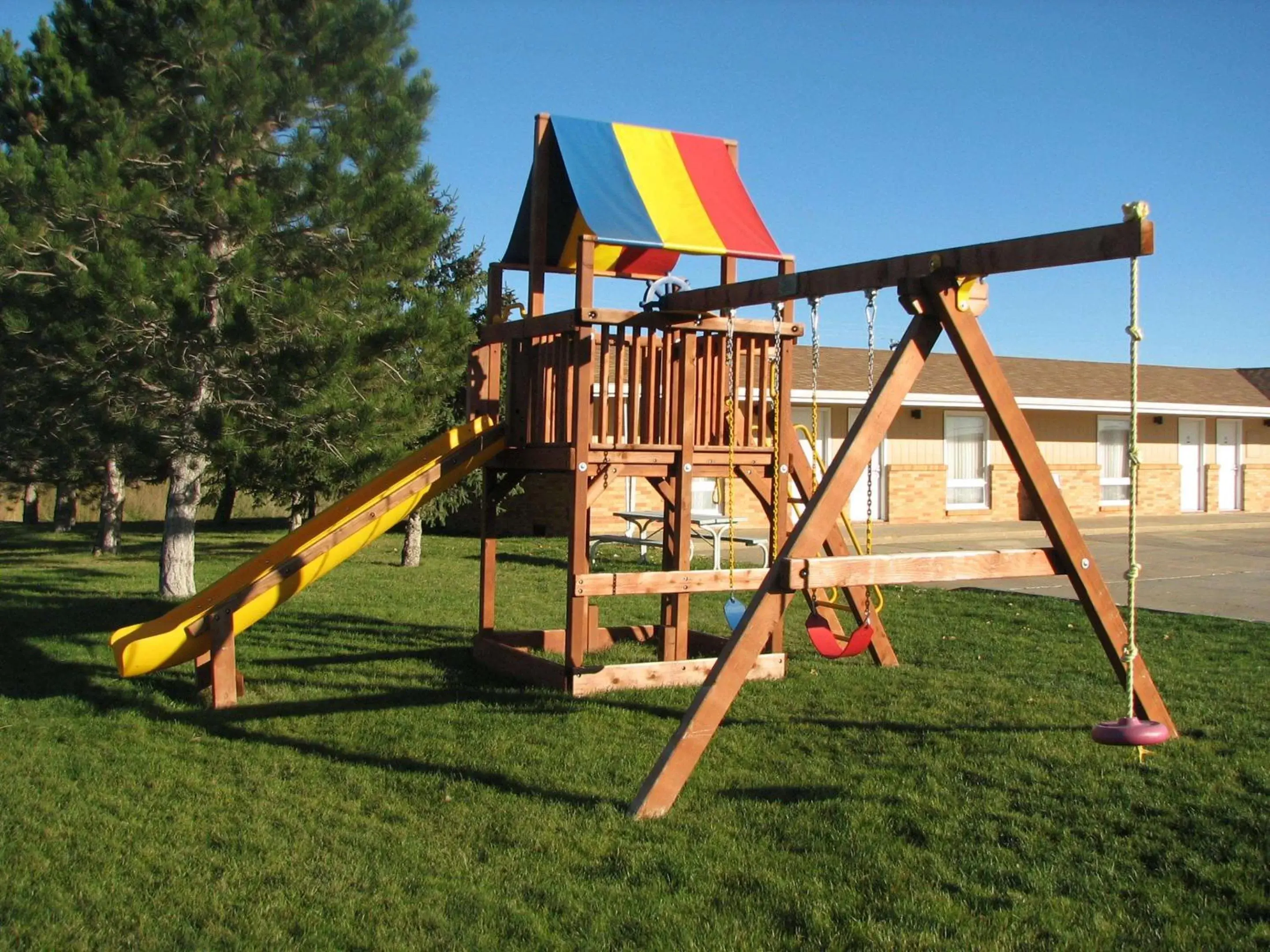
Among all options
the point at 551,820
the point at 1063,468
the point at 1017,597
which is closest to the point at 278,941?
the point at 551,820

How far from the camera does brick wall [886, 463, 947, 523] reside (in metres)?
21.9

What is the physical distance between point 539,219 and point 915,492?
15362 mm

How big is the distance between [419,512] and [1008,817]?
11.2 meters

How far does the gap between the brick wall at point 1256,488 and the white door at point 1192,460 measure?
1317 mm

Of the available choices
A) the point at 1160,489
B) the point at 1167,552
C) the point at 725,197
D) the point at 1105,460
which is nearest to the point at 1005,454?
the point at 1167,552

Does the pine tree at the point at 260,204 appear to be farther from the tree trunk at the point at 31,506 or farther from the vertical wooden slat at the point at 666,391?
the tree trunk at the point at 31,506

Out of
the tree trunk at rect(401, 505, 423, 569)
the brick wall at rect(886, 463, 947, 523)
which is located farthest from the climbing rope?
the brick wall at rect(886, 463, 947, 523)

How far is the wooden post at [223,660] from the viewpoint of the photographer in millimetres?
6785

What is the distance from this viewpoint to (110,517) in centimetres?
1700

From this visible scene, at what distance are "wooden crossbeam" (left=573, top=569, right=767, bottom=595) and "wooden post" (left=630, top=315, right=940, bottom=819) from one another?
6.30ft

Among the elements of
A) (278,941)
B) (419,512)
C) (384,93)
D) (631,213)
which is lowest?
(278,941)

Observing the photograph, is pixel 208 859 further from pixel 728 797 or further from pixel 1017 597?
pixel 1017 597

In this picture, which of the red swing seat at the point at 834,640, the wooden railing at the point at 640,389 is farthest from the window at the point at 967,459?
the red swing seat at the point at 834,640

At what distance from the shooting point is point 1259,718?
6.27m
